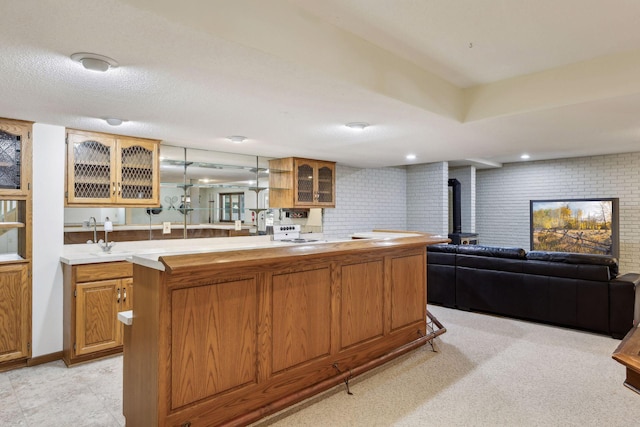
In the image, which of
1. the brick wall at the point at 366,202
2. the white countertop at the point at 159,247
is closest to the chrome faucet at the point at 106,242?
the white countertop at the point at 159,247

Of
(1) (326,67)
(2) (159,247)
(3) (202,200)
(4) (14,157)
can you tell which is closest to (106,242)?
(2) (159,247)

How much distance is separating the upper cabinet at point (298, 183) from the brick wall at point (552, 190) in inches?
156

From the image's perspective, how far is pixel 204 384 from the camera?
2.13m

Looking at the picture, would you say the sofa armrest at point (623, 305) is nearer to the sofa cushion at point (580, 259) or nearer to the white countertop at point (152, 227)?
the sofa cushion at point (580, 259)

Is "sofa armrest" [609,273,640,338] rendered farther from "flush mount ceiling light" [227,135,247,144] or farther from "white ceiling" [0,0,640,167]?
"flush mount ceiling light" [227,135,247,144]

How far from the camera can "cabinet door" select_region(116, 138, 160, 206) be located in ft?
13.1

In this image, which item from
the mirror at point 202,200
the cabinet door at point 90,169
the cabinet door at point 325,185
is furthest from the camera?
the cabinet door at point 325,185

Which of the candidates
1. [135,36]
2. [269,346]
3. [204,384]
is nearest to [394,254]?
[269,346]

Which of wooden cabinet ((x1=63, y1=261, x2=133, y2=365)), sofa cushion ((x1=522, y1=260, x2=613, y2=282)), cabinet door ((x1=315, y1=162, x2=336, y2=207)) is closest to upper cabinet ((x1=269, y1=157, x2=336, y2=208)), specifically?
cabinet door ((x1=315, y1=162, x2=336, y2=207))

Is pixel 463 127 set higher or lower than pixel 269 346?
higher

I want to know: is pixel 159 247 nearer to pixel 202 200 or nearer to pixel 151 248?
pixel 151 248

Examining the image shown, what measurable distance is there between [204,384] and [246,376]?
0.92ft

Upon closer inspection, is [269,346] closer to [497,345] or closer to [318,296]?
[318,296]

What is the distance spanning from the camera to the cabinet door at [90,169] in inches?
144
